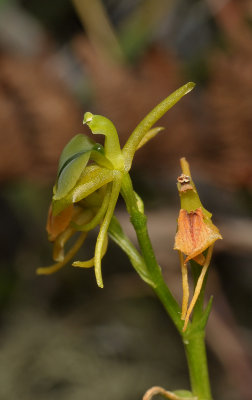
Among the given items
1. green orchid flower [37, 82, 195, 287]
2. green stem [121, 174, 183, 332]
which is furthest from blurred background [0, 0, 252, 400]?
green orchid flower [37, 82, 195, 287]

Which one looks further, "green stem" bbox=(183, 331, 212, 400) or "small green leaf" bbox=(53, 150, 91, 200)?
"green stem" bbox=(183, 331, 212, 400)

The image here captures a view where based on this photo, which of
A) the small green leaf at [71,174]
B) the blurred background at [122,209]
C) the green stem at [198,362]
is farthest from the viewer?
the blurred background at [122,209]

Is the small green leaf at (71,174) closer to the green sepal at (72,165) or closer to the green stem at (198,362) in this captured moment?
the green sepal at (72,165)

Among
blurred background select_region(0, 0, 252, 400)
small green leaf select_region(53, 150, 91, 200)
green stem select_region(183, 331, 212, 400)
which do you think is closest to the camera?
small green leaf select_region(53, 150, 91, 200)

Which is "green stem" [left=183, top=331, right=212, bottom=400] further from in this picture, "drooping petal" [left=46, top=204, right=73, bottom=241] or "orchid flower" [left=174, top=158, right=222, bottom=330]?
"drooping petal" [left=46, top=204, right=73, bottom=241]

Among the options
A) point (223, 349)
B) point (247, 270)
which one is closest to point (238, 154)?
point (247, 270)

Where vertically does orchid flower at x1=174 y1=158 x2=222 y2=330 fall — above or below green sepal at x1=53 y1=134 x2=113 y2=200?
below

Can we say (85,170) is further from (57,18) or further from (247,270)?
(57,18)

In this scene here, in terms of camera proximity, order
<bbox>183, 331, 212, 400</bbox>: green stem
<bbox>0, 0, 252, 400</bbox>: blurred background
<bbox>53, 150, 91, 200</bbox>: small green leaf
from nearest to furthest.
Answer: <bbox>53, 150, 91, 200</bbox>: small green leaf → <bbox>183, 331, 212, 400</bbox>: green stem → <bbox>0, 0, 252, 400</bbox>: blurred background

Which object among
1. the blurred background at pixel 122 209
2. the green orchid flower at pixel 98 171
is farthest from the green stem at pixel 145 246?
the blurred background at pixel 122 209
